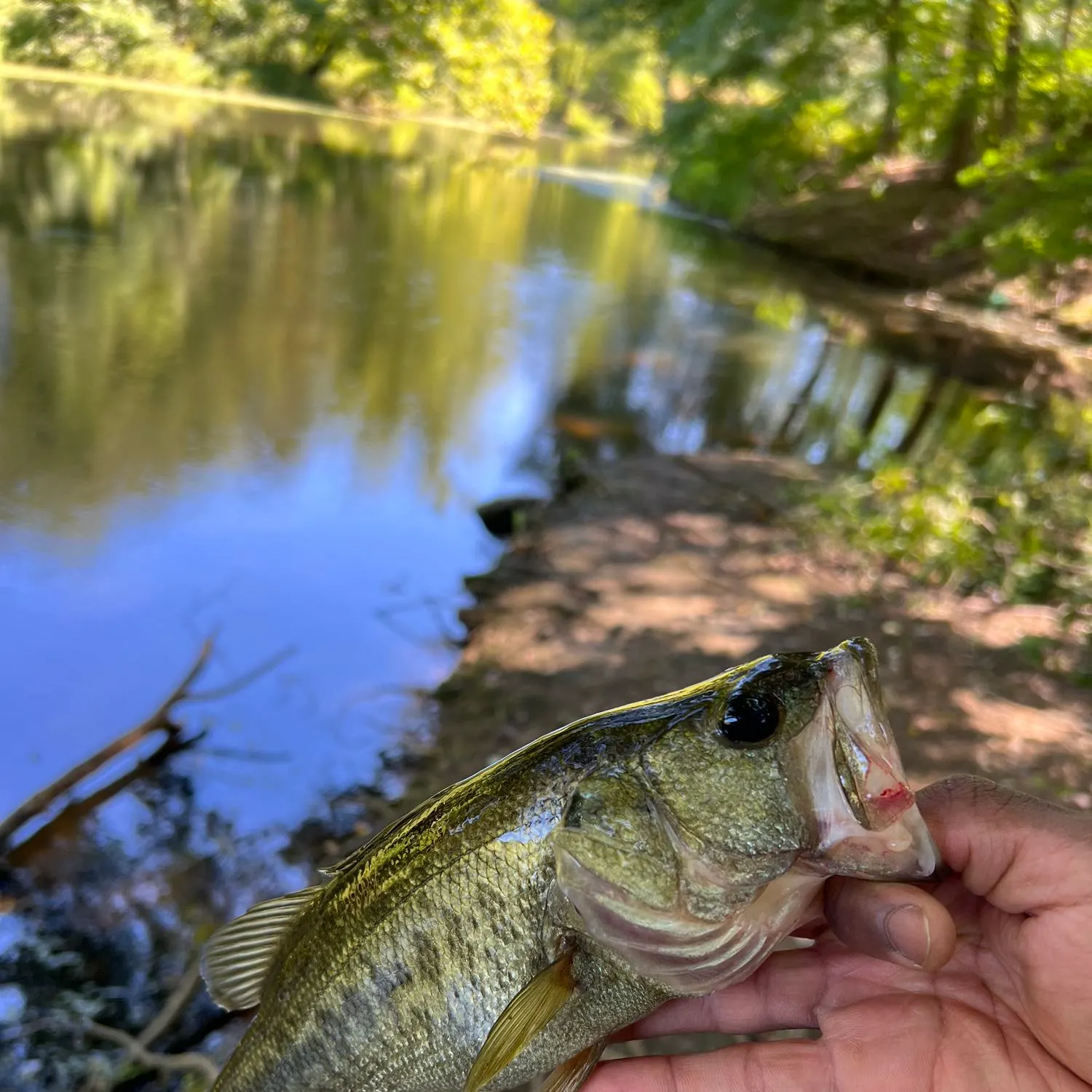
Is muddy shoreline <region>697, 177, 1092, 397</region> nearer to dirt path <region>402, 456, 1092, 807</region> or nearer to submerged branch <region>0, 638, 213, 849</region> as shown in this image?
dirt path <region>402, 456, 1092, 807</region>

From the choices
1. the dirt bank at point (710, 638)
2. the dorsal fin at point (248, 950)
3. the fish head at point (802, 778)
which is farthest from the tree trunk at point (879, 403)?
the dorsal fin at point (248, 950)

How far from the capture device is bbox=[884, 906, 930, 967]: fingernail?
162 centimetres

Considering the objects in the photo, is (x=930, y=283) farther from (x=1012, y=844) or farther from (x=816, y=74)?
(x=1012, y=844)

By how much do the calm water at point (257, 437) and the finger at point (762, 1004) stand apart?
10.1 ft

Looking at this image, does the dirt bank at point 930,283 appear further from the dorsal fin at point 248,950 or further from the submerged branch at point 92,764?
the dorsal fin at point 248,950

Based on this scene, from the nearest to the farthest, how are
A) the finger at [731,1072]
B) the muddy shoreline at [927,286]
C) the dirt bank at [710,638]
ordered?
the finger at [731,1072], the dirt bank at [710,638], the muddy shoreline at [927,286]

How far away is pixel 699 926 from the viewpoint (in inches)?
63.8

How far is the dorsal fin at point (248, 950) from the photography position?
2057mm

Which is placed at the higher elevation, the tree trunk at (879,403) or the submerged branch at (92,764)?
the submerged branch at (92,764)

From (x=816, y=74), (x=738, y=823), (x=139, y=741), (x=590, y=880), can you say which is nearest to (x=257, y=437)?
(x=139, y=741)

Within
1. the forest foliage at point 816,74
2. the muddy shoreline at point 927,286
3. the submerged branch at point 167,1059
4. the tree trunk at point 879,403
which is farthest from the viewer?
the muddy shoreline at point 927,286

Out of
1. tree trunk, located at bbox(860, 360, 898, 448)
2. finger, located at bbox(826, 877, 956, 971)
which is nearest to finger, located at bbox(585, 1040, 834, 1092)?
finger, located at bbox(826, 877, 956, 971)

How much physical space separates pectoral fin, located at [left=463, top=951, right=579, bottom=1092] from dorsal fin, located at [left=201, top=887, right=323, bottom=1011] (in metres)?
0.63

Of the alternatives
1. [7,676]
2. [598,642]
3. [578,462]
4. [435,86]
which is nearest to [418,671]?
[598,642]
